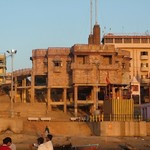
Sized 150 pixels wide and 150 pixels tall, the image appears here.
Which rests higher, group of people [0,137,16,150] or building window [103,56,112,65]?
building window [103,56,112,65]

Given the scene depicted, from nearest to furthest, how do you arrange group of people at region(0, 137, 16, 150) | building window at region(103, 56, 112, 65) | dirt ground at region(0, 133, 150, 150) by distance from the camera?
group of people at region(0, 137, 16, 150)
dirt ground at region(0, 133, 150, 150)
building window at region(103, 56, 112, 65)

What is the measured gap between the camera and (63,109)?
79938 millimetres

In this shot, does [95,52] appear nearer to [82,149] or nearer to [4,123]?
[4,123]

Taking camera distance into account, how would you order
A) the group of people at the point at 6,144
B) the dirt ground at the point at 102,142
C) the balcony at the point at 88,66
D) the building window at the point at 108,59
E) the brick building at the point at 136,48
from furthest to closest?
the brick building at the point at 136,48 < the building window at the point at 108,59 < the balcony at the point at 88,66 < the dirt ground at the point at 102,142 < the group of people at the point at 6,144

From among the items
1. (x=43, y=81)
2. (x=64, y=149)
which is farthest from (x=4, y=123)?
(x=43, y=81)

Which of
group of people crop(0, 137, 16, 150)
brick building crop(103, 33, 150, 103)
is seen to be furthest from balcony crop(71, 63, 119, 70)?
group of people crop(0, 137, 16, 150)

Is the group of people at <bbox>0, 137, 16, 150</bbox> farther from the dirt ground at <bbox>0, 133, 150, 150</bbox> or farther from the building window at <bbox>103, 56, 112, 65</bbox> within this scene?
the building window at <bbox>103, 56, 112, 65</bbox>

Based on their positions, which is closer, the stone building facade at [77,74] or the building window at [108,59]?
the stone building facade at [77,74]

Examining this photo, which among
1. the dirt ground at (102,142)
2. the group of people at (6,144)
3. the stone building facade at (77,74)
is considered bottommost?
the dirt ground at (102,142)

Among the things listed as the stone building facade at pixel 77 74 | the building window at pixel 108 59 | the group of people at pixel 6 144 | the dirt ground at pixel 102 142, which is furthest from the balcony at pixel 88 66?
the group of people at pixel 6 144

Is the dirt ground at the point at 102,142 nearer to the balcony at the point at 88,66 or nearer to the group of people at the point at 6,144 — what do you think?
the group of people at the point at 6,144

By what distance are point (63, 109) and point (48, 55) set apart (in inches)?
436

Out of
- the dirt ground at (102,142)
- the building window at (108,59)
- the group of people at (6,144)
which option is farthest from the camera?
the building window at (108,59)

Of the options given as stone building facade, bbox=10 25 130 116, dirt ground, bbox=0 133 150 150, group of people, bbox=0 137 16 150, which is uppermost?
stone building facade, bbox=10 25 130 116
